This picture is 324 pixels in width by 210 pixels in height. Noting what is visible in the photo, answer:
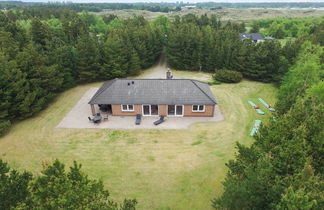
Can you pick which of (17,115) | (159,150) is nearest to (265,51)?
(159,150)

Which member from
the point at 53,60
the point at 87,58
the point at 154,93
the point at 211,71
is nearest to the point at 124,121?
the point at 154,93

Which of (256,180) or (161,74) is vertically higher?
(256,180)

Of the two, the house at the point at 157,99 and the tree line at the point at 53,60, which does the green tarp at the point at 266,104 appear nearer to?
the house at the point at 157,99

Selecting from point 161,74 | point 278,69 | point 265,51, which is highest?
point 265,51

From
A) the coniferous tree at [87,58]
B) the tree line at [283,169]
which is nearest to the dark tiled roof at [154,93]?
the coniferous tree at [87,58]

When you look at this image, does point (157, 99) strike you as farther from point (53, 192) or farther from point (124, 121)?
point (53, 192)

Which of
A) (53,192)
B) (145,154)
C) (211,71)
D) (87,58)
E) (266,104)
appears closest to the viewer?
(53,192)

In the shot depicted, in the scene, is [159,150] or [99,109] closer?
[159,150]

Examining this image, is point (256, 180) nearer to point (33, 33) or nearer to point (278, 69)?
point (278, 69)
